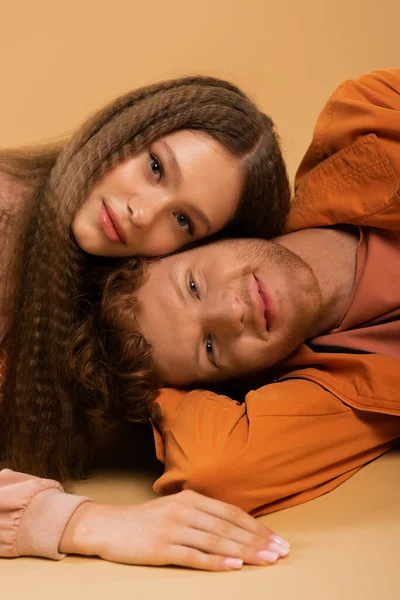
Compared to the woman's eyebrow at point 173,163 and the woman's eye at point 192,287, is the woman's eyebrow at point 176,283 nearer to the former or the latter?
the woman's eye at point 192,287

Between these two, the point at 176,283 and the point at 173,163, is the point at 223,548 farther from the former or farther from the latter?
the point at 173,163

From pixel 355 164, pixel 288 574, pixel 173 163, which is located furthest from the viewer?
pixel 355 164

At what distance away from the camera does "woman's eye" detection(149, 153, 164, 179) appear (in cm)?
181

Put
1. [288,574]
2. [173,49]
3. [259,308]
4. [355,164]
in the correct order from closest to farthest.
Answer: [288,574]
[259,308]
[355,164]
[173,49]

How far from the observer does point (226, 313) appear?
64.9 inches

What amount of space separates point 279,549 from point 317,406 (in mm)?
349

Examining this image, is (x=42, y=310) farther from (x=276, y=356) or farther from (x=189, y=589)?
(x=189, y=589)

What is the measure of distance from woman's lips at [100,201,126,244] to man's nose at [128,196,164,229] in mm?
31

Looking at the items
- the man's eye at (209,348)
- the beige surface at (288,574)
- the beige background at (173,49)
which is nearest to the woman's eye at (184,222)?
the man's eye at (209,348)

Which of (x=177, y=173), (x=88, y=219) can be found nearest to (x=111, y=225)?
(x=88, y=219)

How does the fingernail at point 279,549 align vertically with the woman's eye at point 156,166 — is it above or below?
below

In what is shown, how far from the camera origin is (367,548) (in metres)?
1.39

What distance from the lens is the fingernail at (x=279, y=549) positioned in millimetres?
1369

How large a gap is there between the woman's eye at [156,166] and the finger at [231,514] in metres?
0.65
